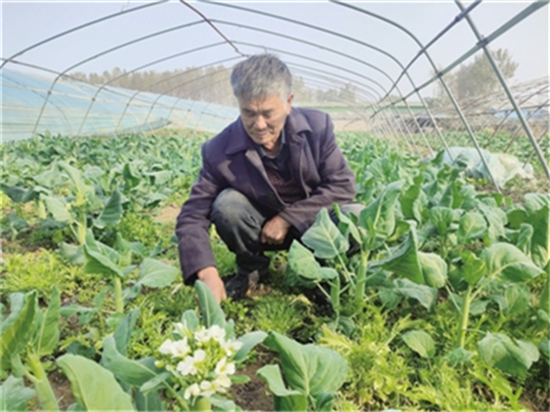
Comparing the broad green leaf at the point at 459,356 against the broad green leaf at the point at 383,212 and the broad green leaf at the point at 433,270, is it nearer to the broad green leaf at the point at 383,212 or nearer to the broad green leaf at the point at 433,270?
the broad green leaf at the point at 433,270

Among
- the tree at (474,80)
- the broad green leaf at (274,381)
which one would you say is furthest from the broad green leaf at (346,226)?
the tree at (474,80)

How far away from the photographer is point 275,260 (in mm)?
2695

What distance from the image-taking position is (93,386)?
2.47 ft

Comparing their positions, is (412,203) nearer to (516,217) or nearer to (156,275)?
(516,217)

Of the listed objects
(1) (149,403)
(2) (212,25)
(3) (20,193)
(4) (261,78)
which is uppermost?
(2) (212,25)

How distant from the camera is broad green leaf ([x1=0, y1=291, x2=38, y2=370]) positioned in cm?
87

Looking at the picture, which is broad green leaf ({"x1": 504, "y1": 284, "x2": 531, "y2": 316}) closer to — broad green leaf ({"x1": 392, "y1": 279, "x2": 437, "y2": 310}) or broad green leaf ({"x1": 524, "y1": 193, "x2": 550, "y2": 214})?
broad green leaf ({"x1": 392, "y1": 279, "x2": 437, "y2": 310})

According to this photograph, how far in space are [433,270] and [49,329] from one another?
4.22 ft

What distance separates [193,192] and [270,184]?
0.41 m

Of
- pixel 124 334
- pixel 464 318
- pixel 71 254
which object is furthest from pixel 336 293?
pixel 71 254

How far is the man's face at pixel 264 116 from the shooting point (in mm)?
1771

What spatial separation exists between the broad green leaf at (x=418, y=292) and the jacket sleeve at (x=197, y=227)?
80 cm

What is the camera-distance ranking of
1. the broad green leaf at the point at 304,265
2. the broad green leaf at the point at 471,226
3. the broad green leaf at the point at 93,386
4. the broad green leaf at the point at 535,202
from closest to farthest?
the broad green leaf at the point at 93,386 < the broad green leaf at the point at 304,265 < the broad green leaf at the point at 471,226 < the broad green leaf at the point at 535,202

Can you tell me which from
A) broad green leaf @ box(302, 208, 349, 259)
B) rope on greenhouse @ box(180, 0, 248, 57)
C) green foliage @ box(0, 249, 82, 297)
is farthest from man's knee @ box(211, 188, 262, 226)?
rope on greenhouse @ box(180, 0, 248, 57)
